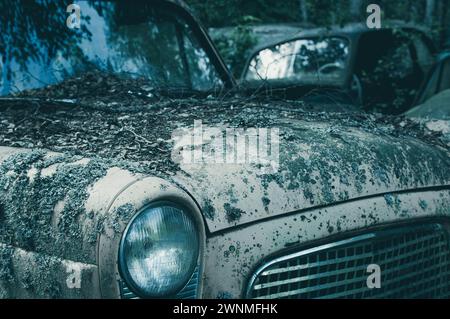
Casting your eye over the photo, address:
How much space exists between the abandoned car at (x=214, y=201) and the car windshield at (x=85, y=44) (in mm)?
183

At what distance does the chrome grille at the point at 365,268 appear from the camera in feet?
6.25

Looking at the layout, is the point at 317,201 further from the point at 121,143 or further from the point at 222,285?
the point at 121,143

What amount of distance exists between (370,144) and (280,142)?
0.36m

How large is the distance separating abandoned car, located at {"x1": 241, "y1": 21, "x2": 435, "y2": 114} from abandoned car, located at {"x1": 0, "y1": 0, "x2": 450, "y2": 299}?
236 centimetres

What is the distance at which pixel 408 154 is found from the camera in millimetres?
2334

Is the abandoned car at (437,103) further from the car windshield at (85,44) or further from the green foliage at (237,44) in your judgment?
the green foliage at (237,44)

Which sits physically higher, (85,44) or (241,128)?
(85,44)

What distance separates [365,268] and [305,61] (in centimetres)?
335

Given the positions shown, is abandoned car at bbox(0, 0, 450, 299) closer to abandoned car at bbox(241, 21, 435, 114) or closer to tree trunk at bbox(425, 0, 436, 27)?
abandoned car at bbox(241, 21, 435, 114)

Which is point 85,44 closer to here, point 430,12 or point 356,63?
point 356,63

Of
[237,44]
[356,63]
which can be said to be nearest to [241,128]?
[356,63]

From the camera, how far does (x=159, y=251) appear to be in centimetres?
168

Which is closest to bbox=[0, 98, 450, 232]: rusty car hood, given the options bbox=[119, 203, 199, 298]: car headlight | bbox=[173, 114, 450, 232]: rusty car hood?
bbox=[173, 114, 450, 232]: rusty car hood

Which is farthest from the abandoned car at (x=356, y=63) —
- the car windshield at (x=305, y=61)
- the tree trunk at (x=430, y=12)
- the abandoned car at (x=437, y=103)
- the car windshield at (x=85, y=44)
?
the tree trunk at (x=430, y=12)
